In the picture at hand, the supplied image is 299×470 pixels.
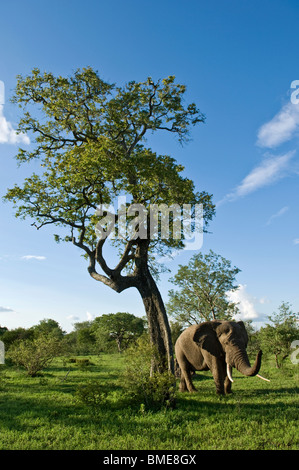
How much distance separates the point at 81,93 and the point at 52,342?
16.0 metres

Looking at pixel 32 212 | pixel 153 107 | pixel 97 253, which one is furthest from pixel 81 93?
pixel 97 253

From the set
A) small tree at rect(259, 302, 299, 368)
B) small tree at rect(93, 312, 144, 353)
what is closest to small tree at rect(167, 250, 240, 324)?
small tree at rect(259, 302, 299, 368)

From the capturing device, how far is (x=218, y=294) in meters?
34.1

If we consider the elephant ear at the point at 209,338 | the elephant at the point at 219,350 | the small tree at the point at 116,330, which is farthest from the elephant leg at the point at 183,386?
the small tree at the point at 116,330

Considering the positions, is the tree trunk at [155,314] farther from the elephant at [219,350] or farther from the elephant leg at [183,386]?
the elephant leg at [183,386]

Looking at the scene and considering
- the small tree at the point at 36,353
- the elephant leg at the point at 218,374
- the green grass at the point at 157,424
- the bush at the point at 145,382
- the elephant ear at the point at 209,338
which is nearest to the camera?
the green grass at the point at 157,424

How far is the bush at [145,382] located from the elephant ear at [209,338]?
120 inches

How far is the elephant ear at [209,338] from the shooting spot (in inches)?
532

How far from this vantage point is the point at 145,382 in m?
11.0

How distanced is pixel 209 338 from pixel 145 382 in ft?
13.2

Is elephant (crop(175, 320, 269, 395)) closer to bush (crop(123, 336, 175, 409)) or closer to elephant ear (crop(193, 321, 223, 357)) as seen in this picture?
elephant ear (crop(193, 321, 223, 357))

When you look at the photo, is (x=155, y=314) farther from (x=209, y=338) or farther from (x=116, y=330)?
(x=116, y=330)
